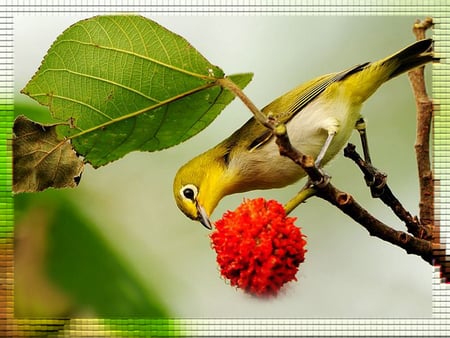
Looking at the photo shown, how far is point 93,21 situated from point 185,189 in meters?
0.88

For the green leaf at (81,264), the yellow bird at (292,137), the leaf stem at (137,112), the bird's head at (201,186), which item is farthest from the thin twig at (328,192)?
the green leaf at (81,264)

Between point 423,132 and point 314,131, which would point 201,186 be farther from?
point 423,132

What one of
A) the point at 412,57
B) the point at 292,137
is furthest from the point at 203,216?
the point at 412,57

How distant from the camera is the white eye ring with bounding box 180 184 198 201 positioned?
3141 millimetres

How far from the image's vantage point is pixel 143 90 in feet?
10.1

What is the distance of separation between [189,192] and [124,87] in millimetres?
573

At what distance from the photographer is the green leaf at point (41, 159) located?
3186 millimetres

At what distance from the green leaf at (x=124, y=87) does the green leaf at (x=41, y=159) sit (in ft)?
0.23

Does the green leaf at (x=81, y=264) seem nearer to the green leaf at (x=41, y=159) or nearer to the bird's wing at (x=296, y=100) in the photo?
the green leaf at (x=41, y=159)

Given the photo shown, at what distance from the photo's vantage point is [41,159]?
3.23 m

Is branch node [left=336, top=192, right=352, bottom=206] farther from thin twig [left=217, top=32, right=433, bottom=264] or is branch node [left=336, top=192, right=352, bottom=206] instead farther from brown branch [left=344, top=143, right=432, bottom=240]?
brown branch [left=344, top=143, right=432, bottom=240]

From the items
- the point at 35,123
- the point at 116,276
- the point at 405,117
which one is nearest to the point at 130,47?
the point at 35,123

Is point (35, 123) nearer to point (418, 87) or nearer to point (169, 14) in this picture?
point (169, 14)

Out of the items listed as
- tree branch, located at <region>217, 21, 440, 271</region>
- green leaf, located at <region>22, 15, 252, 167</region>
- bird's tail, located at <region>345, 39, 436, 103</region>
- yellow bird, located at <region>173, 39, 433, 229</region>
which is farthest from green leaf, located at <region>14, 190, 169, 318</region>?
bird's tail, located at <region>345, 39, 436, 103</region>
